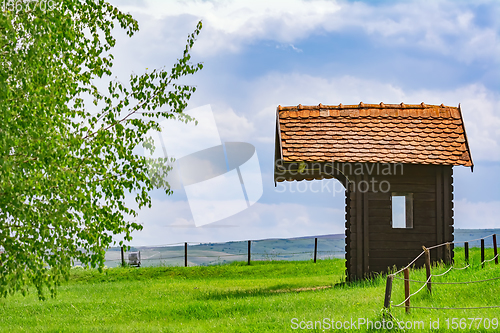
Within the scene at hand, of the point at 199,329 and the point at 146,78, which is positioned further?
the point at 199,329

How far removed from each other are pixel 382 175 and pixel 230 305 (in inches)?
238

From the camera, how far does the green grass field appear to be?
949 cm

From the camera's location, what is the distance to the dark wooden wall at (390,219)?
1422cm

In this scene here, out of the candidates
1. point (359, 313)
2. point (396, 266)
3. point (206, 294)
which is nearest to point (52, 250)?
point (359, 313)

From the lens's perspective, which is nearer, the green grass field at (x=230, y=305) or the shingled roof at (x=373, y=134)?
the green grass field at (x=230, y=305)

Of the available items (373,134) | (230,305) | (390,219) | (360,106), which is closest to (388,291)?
(230,305)

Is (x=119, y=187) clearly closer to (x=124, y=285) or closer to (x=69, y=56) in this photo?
(x=69, y=56)

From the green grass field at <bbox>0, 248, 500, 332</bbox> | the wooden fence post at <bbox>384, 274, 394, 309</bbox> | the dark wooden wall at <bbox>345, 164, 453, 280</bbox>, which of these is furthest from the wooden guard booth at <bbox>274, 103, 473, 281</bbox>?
the wooden fence post at <bbox>384, 274, 394, 309</bbox>

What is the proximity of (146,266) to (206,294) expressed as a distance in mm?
8799

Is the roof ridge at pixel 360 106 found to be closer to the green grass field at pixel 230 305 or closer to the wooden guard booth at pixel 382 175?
the wooden guard booth at pixel 382 175

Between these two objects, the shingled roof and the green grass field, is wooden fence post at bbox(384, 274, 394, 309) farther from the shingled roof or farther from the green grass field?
the shingled roof

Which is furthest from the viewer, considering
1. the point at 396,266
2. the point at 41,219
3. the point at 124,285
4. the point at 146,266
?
the point at 146,266

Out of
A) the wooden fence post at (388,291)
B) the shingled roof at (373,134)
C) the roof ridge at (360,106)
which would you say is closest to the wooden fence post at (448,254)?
the shingled roof at (373,134)

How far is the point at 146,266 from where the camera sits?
2275 cm
